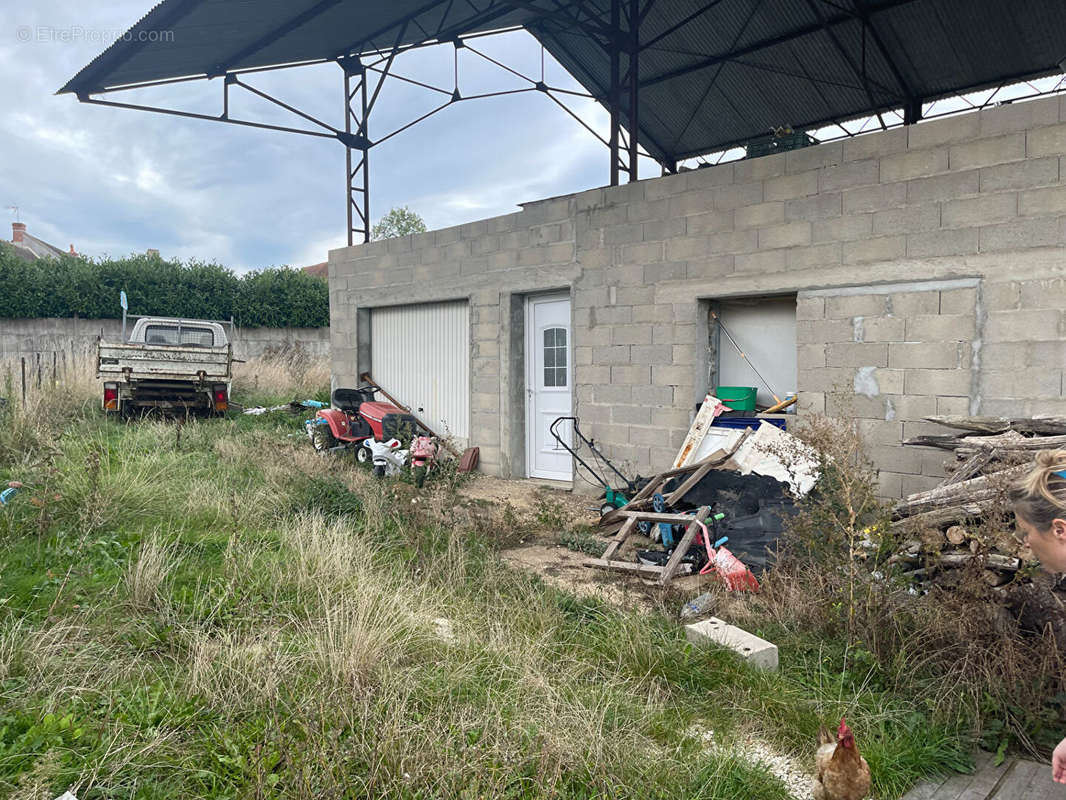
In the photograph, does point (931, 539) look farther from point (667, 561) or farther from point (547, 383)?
point (547, 383)

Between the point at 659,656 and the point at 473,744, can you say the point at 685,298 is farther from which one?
the point at 473,744

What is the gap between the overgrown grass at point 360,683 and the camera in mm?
2439

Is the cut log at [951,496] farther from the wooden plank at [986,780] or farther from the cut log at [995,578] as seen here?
the wooden plank at [986,780]

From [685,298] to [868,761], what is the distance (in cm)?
535

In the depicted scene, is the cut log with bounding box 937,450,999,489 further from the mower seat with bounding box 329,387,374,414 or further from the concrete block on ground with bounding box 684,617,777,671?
the mower seat with bounding box 329,387,374,414

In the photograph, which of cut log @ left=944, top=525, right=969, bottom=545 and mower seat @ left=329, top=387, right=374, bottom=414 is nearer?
cut log @ left=944, top=525, right=969, bottom=545

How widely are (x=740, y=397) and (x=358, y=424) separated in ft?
16.8

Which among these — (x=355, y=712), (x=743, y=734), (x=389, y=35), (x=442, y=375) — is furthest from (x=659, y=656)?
(x=389, y=35)

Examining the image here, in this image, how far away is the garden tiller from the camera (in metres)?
7.23

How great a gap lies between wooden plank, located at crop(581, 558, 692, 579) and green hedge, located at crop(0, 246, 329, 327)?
16.6 metres

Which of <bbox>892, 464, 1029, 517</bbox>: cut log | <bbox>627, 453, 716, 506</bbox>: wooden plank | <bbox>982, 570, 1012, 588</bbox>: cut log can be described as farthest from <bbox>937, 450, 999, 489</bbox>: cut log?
<bbox>627, 453, 716, 506</bbox>: wooden plank

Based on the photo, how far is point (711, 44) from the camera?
1158cm

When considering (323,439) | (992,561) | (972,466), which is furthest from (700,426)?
(323,439)

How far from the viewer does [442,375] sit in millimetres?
10469
